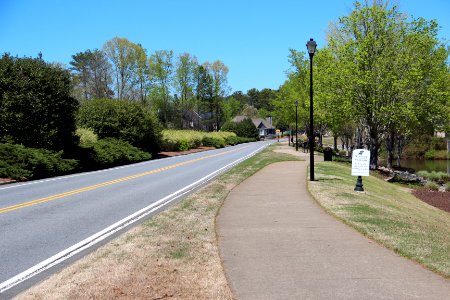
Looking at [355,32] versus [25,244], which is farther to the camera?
[355,32]

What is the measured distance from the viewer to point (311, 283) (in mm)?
5539

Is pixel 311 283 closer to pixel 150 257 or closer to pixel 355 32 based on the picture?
pixel 150 257

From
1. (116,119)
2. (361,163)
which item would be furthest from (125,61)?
(361,163)

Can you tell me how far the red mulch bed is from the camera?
853 inches

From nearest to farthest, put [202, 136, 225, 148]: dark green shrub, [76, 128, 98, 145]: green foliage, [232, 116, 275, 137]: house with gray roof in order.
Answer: [76, 128, 98, 145]: green foliage
[202, 136, 225, 148]: dark green shrub
[232, 116, 275, 137]: house with gray roof

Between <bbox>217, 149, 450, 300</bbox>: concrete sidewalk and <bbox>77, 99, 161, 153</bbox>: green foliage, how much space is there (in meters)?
26.9

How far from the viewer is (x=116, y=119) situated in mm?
35844

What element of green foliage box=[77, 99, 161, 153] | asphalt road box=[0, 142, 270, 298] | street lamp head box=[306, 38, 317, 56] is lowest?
asphalt road box=[0, 142, 270, 298]

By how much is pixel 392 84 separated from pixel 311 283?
23881 mm

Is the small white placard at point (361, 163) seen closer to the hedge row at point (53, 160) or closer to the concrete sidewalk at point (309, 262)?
the concrete sidewalk at point (309, 262)

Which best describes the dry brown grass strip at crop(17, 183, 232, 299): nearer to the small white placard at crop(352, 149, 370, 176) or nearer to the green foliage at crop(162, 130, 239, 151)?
the small white placard at crop(352, 149, 370, 176)

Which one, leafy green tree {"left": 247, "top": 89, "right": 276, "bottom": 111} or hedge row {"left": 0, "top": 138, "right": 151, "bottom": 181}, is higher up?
leafy green tree {"left": 247, "top": 89, "right": 276, "bottom": 111}

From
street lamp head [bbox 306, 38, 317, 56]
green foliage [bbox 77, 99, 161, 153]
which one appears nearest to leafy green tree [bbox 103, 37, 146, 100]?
green foliage [bbox 77, 99, 161, 153]

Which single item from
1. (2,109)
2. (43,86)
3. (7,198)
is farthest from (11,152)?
(7,198)
